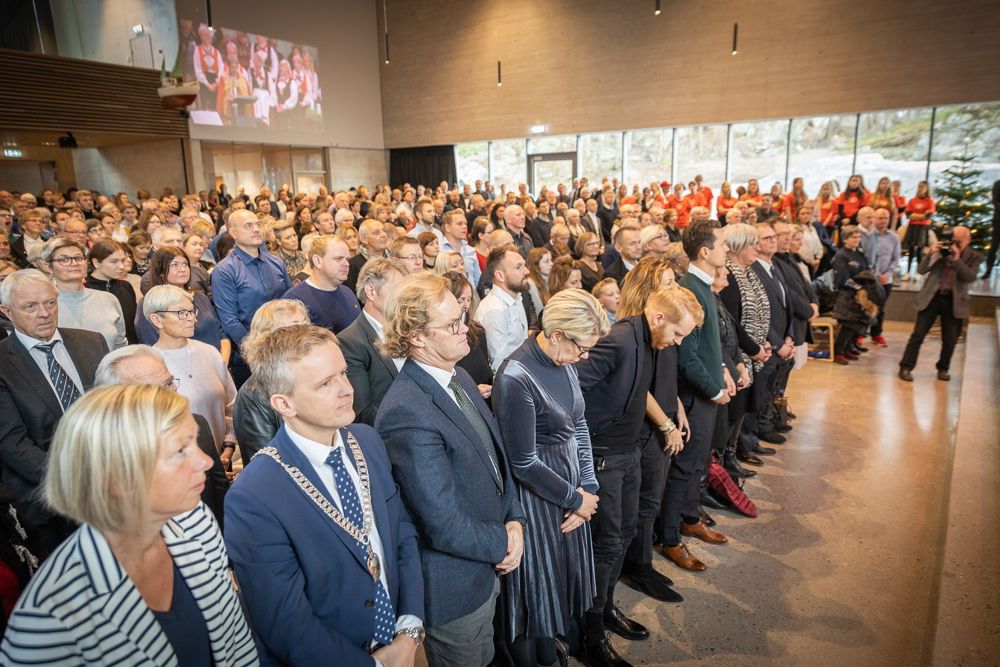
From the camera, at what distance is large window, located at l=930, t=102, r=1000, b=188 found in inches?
435

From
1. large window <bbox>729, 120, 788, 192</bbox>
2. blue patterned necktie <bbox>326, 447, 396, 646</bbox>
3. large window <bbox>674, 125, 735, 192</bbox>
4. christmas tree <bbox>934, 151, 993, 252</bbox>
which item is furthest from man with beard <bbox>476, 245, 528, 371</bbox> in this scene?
large window <bbox>674, 125, 735, 192</bbox>

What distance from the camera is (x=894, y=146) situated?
1199 centimetres

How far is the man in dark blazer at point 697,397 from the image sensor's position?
128 inches

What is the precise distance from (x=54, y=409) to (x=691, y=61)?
14183 millimetres

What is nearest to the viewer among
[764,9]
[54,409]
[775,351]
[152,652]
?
[152,652]

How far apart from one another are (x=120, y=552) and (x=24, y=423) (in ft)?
5.29

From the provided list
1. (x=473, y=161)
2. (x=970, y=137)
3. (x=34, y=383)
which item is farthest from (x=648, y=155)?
(x=34, y=383)

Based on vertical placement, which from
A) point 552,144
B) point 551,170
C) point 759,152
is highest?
point 552,144

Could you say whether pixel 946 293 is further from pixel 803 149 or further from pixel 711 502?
pixel 803 149

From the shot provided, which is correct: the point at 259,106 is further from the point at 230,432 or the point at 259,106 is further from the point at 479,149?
the point at 230,432

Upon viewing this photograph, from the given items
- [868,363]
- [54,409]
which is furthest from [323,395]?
[868,363]

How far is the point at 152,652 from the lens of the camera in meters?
1.14

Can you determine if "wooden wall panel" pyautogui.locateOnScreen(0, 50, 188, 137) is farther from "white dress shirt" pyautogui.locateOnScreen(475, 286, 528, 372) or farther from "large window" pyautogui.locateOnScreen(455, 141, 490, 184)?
"white dress shirt" pyautogui.locateOnScreen(475, 286, 528, 372)

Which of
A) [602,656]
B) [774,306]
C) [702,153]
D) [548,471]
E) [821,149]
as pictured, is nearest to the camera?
[548,471]
